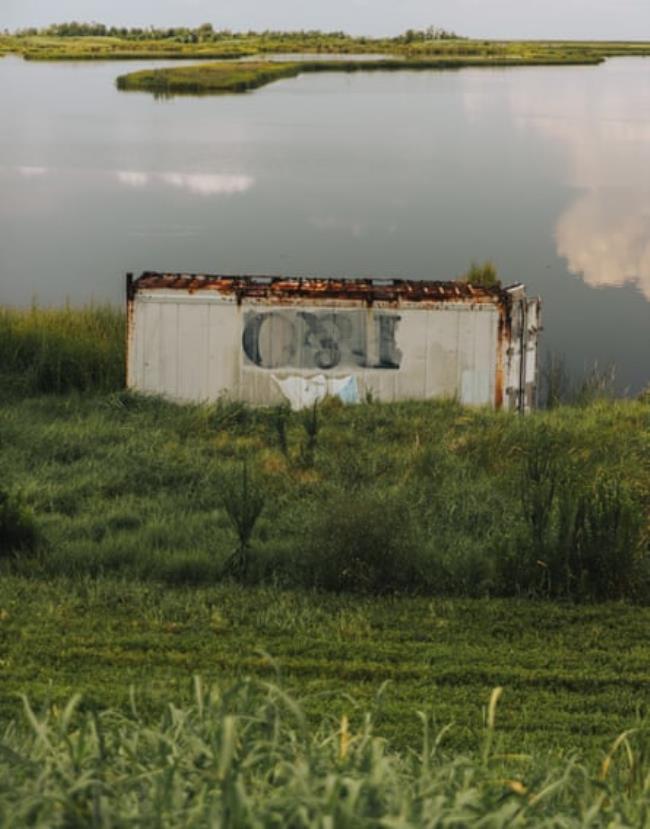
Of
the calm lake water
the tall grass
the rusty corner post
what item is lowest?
the tall grass

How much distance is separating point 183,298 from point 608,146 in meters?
39.9

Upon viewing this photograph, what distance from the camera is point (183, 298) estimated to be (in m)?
15.0

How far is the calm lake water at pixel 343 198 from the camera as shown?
95.7 ft

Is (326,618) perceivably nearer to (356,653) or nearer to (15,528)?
(356,653)

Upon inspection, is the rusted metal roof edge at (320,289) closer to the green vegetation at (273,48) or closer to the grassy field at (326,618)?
the grassy field at (326,618)

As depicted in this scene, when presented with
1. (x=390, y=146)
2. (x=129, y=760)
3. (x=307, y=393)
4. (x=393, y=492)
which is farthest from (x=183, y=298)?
(x=390, y=146)

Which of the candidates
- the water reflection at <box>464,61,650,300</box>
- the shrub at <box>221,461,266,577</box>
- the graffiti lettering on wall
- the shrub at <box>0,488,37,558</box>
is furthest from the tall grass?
the water reflection at <box>464,61,650,300</box>

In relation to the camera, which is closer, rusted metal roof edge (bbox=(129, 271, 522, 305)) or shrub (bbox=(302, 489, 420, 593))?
shrub (bbox=(302, 489, 420, 593))

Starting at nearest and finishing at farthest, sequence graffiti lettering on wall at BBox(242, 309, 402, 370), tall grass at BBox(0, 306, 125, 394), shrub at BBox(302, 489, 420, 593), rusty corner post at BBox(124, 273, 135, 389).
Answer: shrub at BBox(302, 489, 420, 593), graffiti lettering on wall at BBox(242, 309, 402, 370), rusty corner post at BBox(124, 273, 135, 389), tall grass at BBox(0, 306, 125, 394)

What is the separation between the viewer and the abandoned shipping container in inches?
583

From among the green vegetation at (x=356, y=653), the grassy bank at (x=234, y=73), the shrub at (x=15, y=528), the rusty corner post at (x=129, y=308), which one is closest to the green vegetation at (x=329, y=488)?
the shrub at (x=15, y=528)

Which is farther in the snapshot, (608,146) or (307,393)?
(608,146)

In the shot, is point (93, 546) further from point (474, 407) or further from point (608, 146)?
point (608, 146)

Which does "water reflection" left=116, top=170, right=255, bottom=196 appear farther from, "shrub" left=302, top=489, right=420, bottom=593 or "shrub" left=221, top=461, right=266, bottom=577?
"shrub" left=302, top=489, right=420, bottom=593
